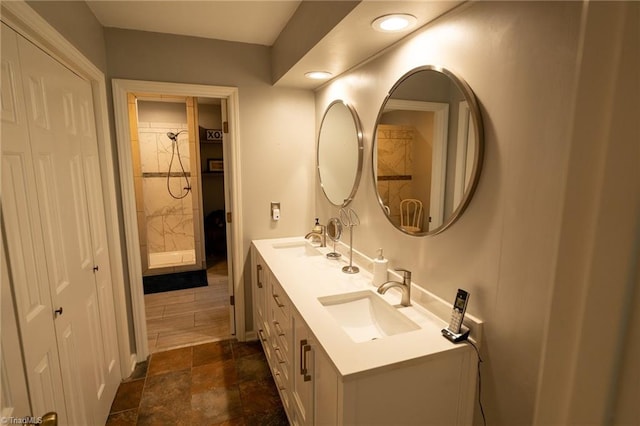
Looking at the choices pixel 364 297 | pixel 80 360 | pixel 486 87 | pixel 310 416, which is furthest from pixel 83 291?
pixel 486 87

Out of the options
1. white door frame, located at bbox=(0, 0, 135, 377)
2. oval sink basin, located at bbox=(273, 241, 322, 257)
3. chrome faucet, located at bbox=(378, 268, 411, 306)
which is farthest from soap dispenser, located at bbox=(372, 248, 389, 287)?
white door frame, located at bbox=(0, 0, 135, 377)

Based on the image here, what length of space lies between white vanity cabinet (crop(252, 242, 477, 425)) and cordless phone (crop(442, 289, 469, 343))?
0.03m

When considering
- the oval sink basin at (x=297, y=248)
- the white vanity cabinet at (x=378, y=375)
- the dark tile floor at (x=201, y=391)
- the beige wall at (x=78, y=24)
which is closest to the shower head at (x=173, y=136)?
the beige wall at (x=78, y=24)

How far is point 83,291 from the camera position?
1748 millimetres

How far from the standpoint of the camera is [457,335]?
1.28 meters

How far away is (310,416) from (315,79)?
6.88ft

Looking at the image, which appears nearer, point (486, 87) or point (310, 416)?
point (486, 87)

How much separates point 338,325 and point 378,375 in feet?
0.97

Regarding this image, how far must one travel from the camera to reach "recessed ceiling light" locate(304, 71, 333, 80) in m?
2.25

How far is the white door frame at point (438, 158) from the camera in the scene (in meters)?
1.43

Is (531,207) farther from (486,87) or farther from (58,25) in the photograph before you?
(58,25)

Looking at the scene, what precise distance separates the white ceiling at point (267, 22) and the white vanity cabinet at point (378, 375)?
127cm

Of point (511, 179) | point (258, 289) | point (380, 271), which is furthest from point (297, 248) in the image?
point (511, 179)

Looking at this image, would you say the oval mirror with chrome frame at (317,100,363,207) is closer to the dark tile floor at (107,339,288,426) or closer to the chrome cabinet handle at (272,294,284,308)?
the chrome cabinet handle at (272,294,284,308)
